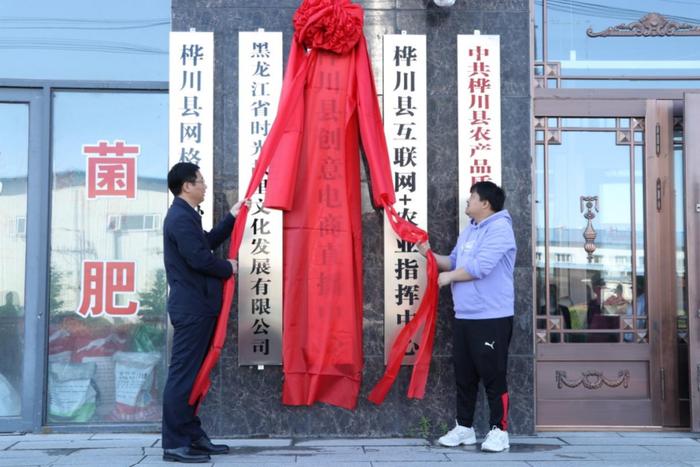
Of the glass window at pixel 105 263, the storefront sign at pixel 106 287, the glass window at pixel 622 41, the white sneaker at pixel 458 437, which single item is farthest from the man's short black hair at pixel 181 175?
the glass window at pixel 622 41

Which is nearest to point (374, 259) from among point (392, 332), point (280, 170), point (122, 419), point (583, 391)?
point (392, 332)

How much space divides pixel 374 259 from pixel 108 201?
1.90m

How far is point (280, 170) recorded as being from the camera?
4812 mm

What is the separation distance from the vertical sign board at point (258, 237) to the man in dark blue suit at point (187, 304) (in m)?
0.50

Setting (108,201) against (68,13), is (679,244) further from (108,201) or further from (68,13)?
(68,13)

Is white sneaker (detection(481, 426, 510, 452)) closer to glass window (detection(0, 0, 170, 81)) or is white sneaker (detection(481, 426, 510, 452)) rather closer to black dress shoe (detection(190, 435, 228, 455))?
black dress shoe (detection(190, 435, 228, 455))

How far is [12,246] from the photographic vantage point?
5227 millimetres

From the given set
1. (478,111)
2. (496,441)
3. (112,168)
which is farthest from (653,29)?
(112,168)

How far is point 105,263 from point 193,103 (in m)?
1.28

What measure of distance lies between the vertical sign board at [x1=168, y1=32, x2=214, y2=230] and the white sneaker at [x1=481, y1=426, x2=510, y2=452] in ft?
7.18

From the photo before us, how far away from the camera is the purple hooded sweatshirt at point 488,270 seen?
4.56m

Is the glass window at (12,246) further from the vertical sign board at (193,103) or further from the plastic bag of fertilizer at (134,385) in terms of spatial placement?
the vertical sign board at (193,103)

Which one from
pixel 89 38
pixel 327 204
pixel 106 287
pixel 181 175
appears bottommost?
pixel 106 287

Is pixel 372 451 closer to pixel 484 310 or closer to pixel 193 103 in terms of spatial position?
pixel 484 310
